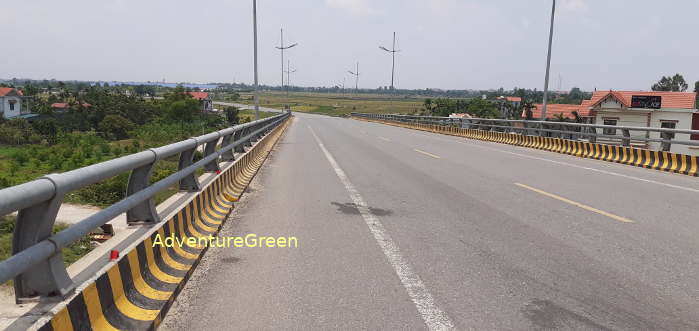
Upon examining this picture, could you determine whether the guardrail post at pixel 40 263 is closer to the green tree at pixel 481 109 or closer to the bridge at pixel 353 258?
the bridge at pixel 353 258

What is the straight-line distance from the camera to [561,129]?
43.9 m

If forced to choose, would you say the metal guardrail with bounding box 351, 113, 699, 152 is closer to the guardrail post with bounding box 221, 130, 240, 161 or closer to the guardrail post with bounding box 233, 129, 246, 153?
the guardrail post with bounding box 233, 129, 246, 153

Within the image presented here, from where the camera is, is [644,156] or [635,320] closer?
[635,320]

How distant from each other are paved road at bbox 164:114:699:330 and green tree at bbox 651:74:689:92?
139170mm

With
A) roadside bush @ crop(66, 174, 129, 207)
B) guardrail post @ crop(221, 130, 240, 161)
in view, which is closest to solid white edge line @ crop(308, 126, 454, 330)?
guardrail post @ crop(221, 130, 240, 161)

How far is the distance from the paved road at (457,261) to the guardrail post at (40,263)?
3.40 feet

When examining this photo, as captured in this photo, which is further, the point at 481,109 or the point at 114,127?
the point at 114,127

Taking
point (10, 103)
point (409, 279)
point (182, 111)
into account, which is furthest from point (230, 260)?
point (182, 111)

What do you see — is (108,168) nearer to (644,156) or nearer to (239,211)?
(239,211)

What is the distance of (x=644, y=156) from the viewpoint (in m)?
15.9

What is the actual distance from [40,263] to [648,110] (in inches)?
1914

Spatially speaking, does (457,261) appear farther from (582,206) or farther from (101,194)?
(101,194)

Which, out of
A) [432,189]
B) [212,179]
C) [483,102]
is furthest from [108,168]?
[483,102]

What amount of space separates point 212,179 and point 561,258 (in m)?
5.22
